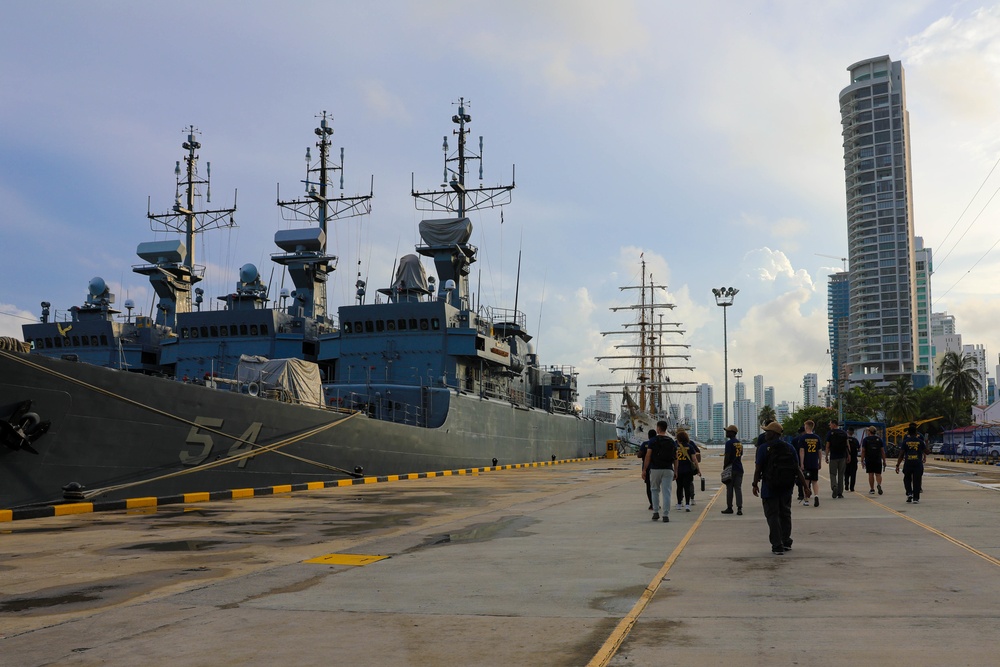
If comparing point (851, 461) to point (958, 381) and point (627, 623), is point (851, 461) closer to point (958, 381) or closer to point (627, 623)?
point (627, 623)

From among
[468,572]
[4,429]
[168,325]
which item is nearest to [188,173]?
[168,325]

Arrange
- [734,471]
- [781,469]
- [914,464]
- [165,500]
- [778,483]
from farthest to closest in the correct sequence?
[165,500]
[914,464]
[734,471]
[781,469]
[778,483]

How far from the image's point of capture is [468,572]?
7711 mm

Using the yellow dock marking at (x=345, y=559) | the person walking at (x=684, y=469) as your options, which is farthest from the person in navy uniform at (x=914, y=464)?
the yellow dock marking at (x=345, y=559)

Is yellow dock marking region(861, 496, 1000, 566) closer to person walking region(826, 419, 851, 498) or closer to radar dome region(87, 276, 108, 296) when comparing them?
person walking region(826, 419, 851, 498)

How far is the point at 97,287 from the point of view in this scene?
117 feet

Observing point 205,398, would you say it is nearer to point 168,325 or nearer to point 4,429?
point 4,429

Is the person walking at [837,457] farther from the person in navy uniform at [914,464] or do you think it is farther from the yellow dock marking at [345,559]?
the yellow dock marking at [345,559]

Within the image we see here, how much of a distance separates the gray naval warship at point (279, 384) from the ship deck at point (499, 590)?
5.53 ft

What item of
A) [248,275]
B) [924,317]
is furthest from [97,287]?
[924,317]

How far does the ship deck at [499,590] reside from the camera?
4.75 meters

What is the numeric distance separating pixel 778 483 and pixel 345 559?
484 cm

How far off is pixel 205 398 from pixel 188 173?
87.1 feet

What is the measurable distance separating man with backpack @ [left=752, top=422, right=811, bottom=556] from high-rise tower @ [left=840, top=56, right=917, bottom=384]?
157873 millimetres
